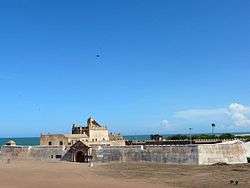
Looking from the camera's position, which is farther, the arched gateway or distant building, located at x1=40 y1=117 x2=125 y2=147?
distant building, located at x1=40 y1=117 x2=125 y2=147

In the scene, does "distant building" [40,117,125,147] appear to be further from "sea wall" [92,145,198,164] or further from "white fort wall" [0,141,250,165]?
"sea wall" [92,145,198,164]

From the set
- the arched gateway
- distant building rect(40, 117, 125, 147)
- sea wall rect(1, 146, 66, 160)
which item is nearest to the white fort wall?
the arched gateway

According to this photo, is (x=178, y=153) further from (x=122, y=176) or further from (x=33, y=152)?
(x=33, y=152)

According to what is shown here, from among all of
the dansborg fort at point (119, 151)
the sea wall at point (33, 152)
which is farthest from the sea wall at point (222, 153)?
the sea wall at point (33, 152)

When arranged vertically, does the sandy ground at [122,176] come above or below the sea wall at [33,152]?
below

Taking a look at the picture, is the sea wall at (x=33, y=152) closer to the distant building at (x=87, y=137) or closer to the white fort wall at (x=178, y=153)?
the white fort wall at (x=178, y=153)

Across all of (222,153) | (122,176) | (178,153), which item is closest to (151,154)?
(178,153)

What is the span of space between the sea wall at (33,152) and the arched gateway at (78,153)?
55.8 inches

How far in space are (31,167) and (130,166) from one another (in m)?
13.0

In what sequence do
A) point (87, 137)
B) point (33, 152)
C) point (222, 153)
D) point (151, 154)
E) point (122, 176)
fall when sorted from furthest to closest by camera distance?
point (87, 137), point (33, 152), point (151, 154), point (222, 153), point (122, 176)

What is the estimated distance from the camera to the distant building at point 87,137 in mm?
76062

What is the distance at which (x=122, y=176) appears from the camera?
50125 millimetres

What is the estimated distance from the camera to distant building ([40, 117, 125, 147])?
250ft

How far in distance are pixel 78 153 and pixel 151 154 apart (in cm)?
1202
